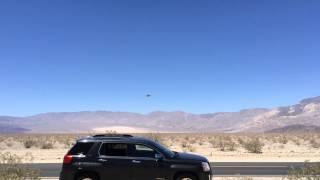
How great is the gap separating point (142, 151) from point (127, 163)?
2.04 ft

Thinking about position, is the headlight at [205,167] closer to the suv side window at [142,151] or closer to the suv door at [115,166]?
the suv side window at [142,151]

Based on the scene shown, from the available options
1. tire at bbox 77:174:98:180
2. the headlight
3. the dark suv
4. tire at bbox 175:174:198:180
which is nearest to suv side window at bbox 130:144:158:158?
Answer: the dark suv

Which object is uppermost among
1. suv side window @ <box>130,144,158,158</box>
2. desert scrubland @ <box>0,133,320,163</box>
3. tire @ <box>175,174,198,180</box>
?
desert scrubland @ <box>0,133,320,163</box>

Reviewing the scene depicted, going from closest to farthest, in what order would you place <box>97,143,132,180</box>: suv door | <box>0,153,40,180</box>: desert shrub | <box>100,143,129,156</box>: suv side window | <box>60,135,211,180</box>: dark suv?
1. <box>0,153,40,180</box>: desert shrub
2. <box>60,135,211,180</box>: dark suv
3. <box>97,143,132,180</box>: suv door
4. <box>100,143,129,156</box>: suv side window

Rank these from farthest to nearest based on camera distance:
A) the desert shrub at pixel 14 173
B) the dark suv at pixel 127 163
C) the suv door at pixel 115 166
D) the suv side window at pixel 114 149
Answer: the suv side window at pixel 114 149
the suv door at pixel 115 166
the dark suv at pixel 127 163
the desert shrub at pixel 14 173

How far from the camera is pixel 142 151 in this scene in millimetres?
15539

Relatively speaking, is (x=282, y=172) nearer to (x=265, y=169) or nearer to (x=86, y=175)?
(x=265, y=169)

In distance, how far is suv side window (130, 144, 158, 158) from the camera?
50.6 ft

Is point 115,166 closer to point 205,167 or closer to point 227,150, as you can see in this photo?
point 205,167

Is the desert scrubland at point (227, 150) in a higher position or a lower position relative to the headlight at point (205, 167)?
higher

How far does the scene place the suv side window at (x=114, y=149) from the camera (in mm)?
15508

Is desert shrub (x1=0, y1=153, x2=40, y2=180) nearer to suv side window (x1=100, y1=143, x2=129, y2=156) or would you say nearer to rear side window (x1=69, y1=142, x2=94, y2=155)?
rear side window (x1=69, y1=142, x2=94, y2=155)

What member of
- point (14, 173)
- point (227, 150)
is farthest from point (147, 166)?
point (227, 150)

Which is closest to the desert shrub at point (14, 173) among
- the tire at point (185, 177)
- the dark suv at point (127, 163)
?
the dark suv at point (127, 163)
